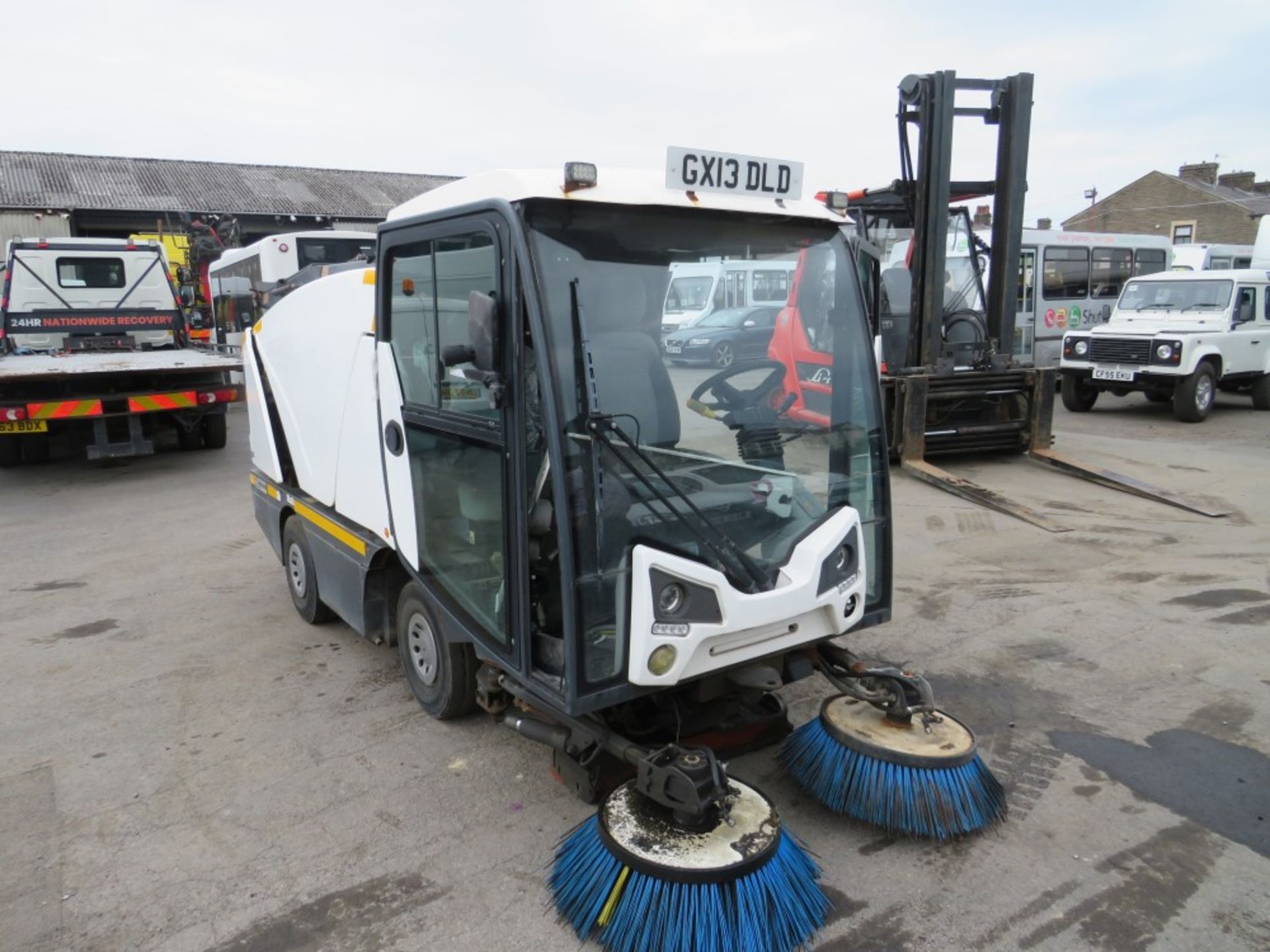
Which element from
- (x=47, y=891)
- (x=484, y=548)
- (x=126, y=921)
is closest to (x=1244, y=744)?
(x=484, y=548)

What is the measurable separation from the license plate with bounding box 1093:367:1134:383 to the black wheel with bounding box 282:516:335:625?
11527 millimetres

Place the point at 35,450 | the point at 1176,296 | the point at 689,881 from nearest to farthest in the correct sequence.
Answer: the point at 689,881, the point at 35,450, the point at 1176,296

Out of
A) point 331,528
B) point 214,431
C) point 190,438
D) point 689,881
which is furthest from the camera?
point 214,431

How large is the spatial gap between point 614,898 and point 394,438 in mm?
1968

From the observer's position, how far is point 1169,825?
3.05m

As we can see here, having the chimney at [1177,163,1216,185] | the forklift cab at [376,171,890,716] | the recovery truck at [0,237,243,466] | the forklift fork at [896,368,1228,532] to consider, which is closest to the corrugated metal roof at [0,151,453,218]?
the recovery truck at [0,237,243,466]

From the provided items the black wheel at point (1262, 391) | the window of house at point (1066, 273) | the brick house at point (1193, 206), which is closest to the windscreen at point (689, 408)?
the black wheel at point (1262, 391)

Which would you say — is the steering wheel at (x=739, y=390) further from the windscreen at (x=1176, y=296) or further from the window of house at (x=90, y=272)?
the windscreen at (x=1176, y=296)

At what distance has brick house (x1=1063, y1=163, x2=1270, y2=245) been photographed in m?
36.0

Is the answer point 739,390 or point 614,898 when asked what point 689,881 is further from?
point 739,390

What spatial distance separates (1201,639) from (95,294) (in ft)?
42.2

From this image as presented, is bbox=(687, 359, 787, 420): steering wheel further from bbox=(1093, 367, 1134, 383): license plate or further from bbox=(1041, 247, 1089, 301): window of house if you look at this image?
bbox=(1041, 247, 1089, 301): window of house

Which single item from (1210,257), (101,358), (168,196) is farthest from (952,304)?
(168,196)

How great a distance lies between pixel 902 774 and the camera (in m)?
2.93
